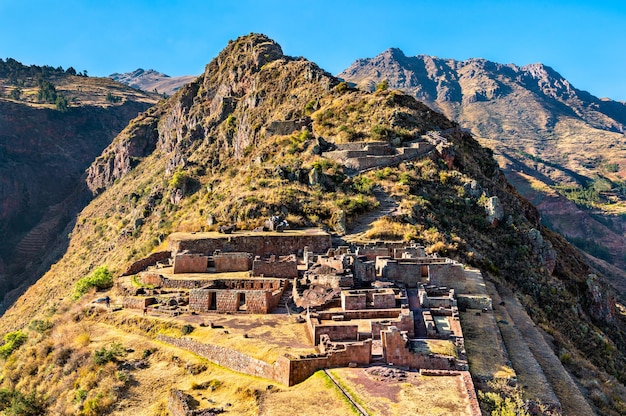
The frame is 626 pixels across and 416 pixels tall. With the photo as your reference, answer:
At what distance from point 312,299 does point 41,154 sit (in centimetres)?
12021

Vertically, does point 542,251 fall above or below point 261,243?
below

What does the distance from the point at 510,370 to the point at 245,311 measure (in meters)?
11.6

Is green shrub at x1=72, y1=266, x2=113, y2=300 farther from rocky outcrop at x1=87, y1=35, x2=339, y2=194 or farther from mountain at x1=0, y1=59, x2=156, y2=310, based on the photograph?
mountain at x1=0, y1=59, x2=156, y2=310

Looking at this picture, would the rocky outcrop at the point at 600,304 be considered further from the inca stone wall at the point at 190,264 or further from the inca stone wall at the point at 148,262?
the inca stone wall at the point at 148,262

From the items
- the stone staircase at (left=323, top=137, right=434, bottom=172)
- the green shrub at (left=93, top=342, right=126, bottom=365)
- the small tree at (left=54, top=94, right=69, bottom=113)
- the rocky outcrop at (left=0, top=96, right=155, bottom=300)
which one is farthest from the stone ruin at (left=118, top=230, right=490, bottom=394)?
the small tree at (left=54, top=94, right=69, bottom=113)

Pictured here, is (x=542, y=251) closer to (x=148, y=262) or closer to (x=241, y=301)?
(x=241, y=301)

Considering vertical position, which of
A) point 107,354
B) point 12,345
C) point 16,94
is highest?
point 16,94

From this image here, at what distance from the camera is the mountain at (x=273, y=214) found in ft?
64.1

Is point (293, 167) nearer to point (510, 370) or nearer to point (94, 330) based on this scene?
point (94, 330)

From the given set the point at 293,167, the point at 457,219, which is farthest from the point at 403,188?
the point at 293,167

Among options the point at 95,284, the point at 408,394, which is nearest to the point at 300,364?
the point at 408,394

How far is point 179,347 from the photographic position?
2075 centimetres

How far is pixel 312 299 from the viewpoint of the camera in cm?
2295

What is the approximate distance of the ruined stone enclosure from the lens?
16.5 m
